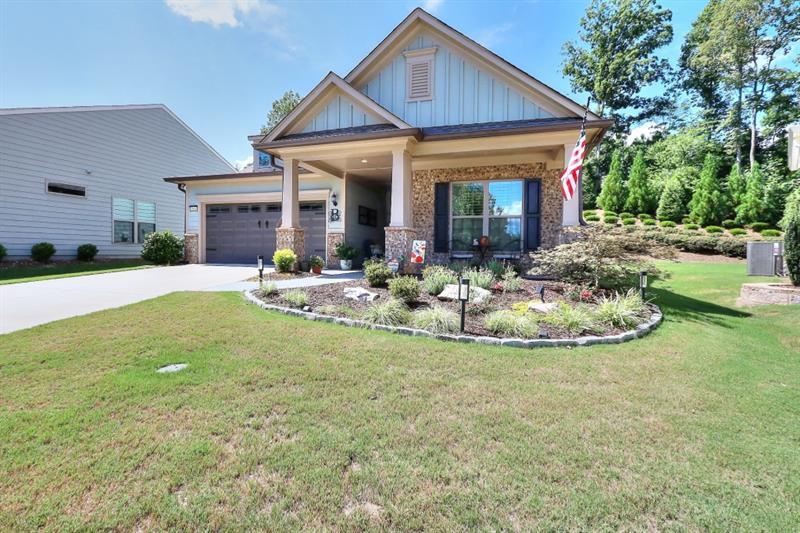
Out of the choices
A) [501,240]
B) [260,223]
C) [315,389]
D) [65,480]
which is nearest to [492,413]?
[315,389]

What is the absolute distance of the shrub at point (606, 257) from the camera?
23.2 feet

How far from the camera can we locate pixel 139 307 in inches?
245

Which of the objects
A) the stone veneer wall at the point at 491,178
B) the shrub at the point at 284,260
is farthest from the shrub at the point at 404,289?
the stone veneer wall at the point at 491,178

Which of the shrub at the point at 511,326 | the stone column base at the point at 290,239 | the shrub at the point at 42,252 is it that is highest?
the stone column base at the point at 290,239

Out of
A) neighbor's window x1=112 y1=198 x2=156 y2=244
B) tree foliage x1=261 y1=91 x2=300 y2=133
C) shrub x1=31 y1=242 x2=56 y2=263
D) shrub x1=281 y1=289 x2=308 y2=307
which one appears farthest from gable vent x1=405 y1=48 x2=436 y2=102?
tree foliage x1=261 y1=91 x2=300 y2=133

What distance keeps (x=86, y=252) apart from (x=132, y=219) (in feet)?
8.69

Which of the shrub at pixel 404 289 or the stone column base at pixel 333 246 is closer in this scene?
the shrub at pixel 404 289

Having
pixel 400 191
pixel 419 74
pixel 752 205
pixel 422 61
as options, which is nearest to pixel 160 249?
pixel 400 191

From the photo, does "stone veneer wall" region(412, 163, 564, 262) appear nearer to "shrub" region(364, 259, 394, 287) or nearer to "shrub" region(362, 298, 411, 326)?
"shrub" region(364, 259, 394, 287)

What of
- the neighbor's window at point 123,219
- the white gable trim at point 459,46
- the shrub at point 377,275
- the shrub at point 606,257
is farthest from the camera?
the neighbor's window at point 123,219

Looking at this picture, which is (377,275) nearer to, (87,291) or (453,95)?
(87,291)

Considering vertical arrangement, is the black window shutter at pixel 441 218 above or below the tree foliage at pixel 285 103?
below

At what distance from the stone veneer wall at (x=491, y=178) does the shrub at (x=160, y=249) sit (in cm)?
935

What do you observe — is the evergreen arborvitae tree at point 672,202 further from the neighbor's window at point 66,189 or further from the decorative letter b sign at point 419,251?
the neighbor's window at point 66,189
